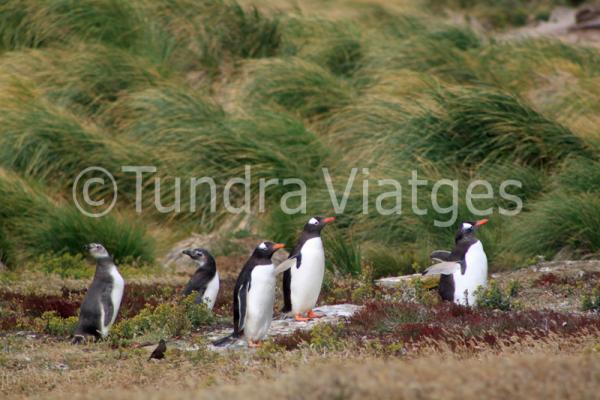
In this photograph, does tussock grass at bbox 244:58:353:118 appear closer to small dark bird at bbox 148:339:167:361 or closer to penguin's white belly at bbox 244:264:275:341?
penguin's white belly at bbox 244:264:275:341

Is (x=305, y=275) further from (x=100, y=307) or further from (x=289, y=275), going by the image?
(x=100, y=307)

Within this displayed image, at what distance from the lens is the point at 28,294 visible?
10.2 metres

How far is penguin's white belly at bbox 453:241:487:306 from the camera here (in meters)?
→ 8.95

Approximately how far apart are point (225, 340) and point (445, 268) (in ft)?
6.11

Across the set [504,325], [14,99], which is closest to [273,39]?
[14,99]

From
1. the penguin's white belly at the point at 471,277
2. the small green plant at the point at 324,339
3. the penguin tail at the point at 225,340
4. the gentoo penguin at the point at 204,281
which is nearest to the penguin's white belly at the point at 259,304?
the penguin tail at the point at 225,340

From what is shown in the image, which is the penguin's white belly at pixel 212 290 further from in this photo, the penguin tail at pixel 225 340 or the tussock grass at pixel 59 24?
the tussock grass at pixel 59 24

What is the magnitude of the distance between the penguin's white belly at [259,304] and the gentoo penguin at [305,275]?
2.00 ft

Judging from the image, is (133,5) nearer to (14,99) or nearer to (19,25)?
(19,25)

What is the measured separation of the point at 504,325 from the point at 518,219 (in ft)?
16.1

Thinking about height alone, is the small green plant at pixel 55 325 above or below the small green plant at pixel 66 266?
above

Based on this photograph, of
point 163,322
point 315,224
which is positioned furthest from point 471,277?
point 163,322

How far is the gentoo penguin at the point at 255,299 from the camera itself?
785 centimetres

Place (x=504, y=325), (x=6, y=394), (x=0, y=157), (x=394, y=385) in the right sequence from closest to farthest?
(x=394, y=385)
(x=6, y=394)
(x=504, y=325)
(x=0, y=157)
